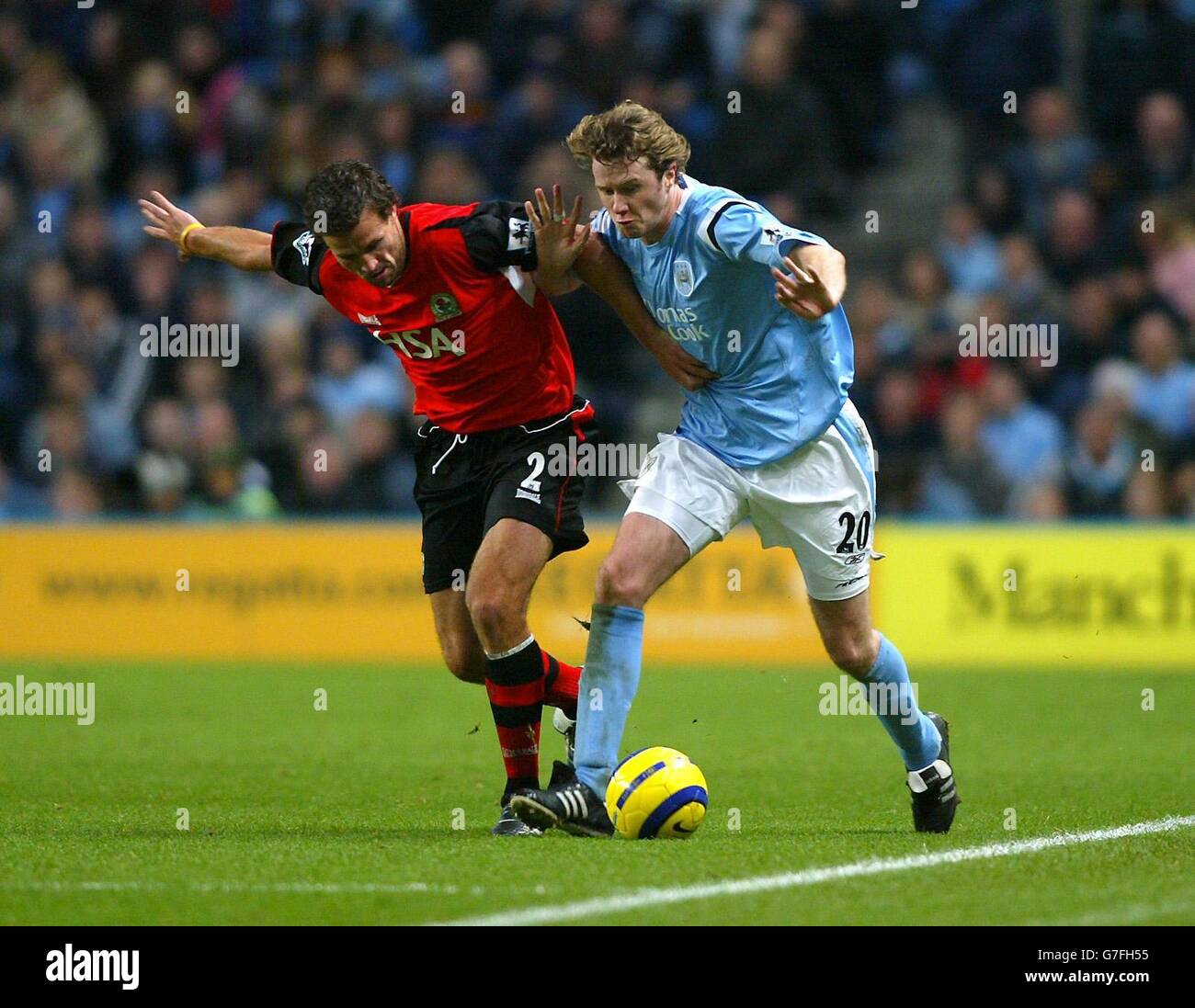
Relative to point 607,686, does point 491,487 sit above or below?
above

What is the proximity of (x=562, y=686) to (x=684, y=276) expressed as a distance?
1.62 metres

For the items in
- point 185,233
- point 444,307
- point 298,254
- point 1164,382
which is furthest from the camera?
point 1164,382

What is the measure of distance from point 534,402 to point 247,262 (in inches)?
47.5

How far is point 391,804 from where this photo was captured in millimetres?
7086

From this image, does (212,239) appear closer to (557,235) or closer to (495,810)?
(557,235)

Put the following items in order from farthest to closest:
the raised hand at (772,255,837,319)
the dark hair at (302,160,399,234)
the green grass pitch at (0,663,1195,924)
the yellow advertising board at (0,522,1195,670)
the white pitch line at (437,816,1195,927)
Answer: the yellow advertising board at (0,522,1195,670)
the dark hair at (302,160,399,234)
the raised hand at (772,255,837,319)
the green grass pitch at (0,663,1195,924)
the white pitch line at (437,816,1195,927)

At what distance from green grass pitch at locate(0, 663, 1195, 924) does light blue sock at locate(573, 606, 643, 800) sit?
0.91 ft

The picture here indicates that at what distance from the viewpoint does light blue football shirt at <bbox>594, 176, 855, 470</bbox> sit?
20.1 ft

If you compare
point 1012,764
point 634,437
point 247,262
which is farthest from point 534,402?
point 634,437

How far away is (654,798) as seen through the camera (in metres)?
5.92

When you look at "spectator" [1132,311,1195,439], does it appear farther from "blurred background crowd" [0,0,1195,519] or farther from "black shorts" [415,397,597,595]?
"black shorts" [415,397,597,595]

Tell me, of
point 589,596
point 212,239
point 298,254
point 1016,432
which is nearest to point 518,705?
point 298,254

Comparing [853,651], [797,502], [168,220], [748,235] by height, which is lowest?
[853,651]

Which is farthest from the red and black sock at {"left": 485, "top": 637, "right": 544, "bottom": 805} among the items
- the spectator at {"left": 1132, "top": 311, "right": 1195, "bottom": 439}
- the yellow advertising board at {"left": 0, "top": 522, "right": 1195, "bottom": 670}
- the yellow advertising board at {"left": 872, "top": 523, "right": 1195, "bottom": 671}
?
the spectator at {"left": 1132, "top": 311, "right": 1195, "bottom": 439}
